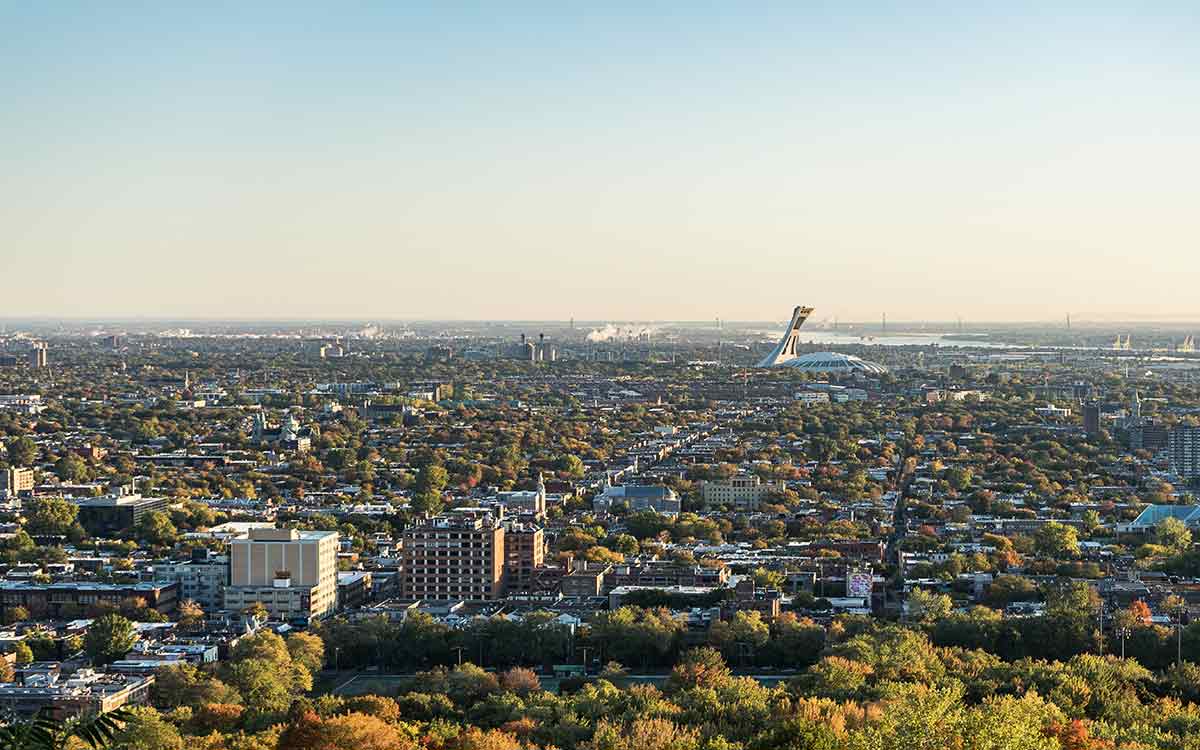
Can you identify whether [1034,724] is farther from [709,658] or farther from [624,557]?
[624,557]

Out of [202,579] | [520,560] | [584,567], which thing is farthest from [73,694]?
[584,567]

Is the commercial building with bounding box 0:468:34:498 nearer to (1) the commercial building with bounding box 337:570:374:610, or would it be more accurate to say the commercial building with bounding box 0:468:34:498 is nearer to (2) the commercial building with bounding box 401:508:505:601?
(1) the commercial building with bounding box 337:570:374:610

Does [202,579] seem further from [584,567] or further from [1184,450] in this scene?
[1184,450]

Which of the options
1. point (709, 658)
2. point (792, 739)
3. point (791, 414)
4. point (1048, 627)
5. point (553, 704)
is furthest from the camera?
point (791, 414)

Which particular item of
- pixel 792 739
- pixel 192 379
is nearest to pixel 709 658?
pixel 792 739

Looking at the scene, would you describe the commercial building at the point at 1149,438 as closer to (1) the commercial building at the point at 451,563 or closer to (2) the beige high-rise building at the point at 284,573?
(1) the commercial building at the point at 451,563

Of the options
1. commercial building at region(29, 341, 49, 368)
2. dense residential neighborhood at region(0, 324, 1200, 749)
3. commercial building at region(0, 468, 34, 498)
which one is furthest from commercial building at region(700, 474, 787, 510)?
commercial building at region(29, 341, 49, 368)
